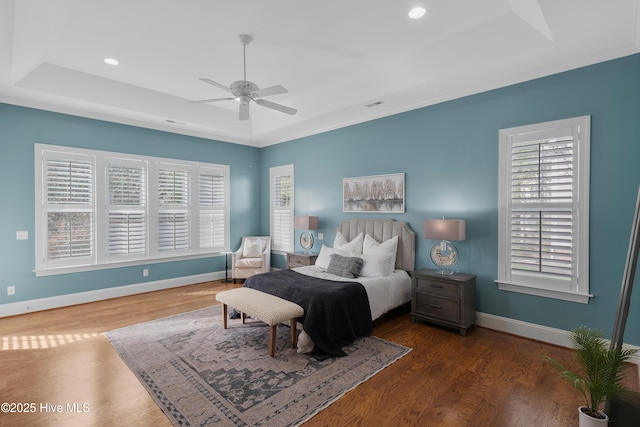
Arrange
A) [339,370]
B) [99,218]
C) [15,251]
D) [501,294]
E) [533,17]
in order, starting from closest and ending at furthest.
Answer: [533,17], [339,370], [501,294], [15,251], [99,218]

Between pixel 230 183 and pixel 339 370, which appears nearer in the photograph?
pixel 339 370

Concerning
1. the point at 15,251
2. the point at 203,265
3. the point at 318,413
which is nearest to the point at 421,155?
the point at 318,413

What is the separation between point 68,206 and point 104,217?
496mm

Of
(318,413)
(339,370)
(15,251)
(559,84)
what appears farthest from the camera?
(15,251)

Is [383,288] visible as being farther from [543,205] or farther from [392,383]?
[543,205]

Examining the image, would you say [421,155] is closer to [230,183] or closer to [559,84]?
[559,84]

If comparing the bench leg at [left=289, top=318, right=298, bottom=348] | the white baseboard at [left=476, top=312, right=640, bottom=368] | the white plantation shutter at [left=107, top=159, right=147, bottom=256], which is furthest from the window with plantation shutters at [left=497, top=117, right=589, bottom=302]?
the white plantation shutter at [left=107, top=159, right=147, bottom=256]

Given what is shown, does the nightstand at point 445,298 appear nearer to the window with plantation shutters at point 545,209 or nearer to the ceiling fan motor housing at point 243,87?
the window with plantation shutters at point 545,209

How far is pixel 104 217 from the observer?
5.12 m

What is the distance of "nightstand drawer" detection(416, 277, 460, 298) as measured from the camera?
3.73 meters

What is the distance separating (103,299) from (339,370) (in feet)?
14.3

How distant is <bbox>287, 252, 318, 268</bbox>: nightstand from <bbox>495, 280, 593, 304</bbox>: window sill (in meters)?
2.90

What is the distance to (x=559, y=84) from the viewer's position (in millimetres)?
3400

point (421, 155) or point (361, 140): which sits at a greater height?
point (361, 140)
